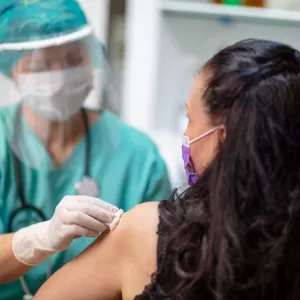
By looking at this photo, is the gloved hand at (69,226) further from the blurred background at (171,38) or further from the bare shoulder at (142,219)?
the blurred background at (171,38)

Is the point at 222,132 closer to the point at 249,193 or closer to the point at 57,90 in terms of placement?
the point at 249,193

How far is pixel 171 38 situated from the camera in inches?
90.3

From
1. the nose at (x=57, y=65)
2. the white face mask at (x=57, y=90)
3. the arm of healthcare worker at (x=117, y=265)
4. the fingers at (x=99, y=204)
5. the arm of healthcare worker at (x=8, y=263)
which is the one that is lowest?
the arm of healthcare worker at (x=8, y=263)

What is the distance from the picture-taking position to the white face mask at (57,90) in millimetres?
1335

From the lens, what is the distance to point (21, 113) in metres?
1.39

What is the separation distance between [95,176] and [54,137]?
0.17 metres

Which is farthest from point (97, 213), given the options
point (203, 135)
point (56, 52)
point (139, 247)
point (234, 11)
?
point (234, 11)

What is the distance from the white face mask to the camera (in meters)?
1.33

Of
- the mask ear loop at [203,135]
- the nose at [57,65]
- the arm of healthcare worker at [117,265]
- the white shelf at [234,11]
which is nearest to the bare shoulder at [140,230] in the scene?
the arm of healthcare worker at [117,265]

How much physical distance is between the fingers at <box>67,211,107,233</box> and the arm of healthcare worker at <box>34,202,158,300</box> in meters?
0.02

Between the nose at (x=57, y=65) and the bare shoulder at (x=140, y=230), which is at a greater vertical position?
the nose at (x=57, y=65)

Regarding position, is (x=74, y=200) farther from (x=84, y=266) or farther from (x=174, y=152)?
(x=174, y=152)

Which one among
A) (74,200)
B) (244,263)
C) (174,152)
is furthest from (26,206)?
(174,152)

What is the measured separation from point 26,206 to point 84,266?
39 cm
